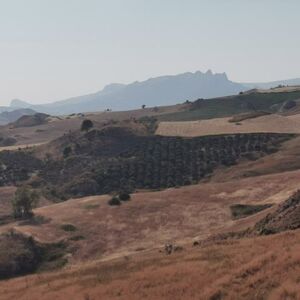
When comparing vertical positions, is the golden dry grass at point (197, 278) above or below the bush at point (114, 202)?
above

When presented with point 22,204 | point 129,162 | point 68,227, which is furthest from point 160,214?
point 129,162

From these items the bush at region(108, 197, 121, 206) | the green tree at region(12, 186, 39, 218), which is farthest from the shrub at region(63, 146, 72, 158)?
the bush at region(108, 197, 121, 206)

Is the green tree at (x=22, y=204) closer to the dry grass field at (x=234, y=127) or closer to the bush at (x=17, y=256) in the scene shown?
the bush at (x=17, y=256)

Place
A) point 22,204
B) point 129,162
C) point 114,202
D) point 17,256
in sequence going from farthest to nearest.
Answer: point 129,162
point 22,204
point 114,202
point 17,256

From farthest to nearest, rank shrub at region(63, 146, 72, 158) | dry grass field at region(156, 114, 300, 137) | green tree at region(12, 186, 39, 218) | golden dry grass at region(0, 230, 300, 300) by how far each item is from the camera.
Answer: shrub at region(63, 146, 72, 158), dry grass field at region(156, 114, 300, 137), green tree at region(12, 186, 39, 218), golden dry grass at region(0, 230, 300, 300)

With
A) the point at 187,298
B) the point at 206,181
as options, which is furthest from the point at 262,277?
the point at 206,181

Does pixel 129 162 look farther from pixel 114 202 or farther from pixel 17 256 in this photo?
pixel 17 256

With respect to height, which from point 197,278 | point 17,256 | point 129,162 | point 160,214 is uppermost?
point 197,278

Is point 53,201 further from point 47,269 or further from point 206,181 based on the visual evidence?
point 47,269

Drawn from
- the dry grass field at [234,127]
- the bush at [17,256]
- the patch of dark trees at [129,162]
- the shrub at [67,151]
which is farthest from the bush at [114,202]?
the shrub at [67,151]

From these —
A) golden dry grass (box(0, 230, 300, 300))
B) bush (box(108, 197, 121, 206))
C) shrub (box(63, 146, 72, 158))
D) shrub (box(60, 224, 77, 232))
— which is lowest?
shrub (box(60, 224, 77, 232))

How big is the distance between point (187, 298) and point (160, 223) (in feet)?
146

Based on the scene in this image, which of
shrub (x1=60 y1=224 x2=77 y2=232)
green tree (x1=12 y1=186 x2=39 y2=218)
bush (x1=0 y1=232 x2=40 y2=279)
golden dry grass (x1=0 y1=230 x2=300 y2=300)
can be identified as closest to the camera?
golden dry grass (x1=0 y1=230 x2=300 y2=300)

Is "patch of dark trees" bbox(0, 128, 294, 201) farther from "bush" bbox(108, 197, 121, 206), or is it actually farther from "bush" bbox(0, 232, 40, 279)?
"bush" bbox(0, 232, 40, 279)
